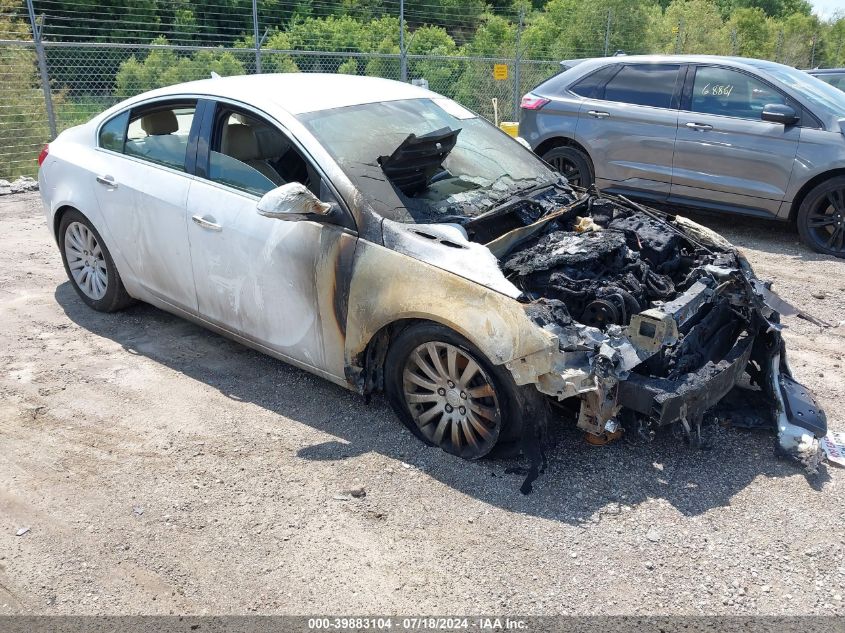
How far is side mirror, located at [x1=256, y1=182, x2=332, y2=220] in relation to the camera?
364 cm

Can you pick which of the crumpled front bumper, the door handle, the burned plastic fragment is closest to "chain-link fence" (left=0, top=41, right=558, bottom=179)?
the door handle

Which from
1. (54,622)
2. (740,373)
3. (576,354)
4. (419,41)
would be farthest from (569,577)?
(419,41)

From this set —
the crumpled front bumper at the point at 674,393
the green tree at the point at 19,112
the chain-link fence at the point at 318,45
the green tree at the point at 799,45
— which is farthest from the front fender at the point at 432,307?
the green tree at the point at 799,45

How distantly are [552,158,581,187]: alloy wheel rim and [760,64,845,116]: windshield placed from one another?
7.06 ft

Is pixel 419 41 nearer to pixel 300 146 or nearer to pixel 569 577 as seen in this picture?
pixel 300 146

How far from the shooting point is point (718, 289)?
3.83m

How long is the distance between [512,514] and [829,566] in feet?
4.28

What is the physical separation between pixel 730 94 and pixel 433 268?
5.56 meters

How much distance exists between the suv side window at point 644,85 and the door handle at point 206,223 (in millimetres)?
5539

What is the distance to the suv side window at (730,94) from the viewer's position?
7.48 m

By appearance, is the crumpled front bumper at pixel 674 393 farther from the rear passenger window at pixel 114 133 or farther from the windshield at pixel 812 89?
the windshield at pixel 812 89

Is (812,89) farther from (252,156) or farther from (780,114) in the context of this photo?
(252,156)

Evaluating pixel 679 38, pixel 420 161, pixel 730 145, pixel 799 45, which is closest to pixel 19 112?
pixel 420 161

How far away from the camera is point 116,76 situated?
44.9 feet
